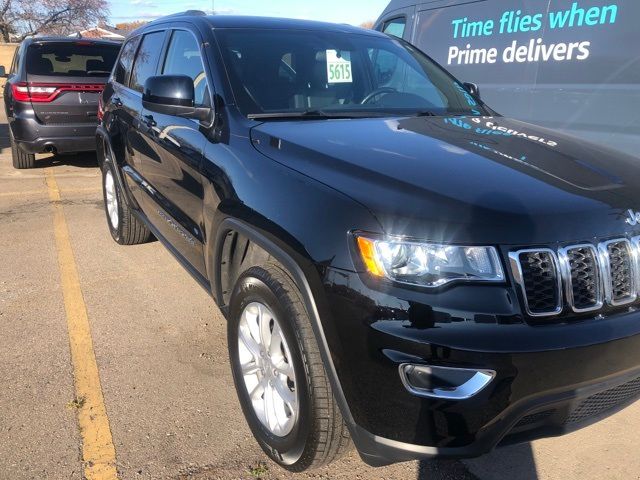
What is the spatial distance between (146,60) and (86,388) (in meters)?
2.48

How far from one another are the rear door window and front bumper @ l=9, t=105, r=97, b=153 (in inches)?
25.1

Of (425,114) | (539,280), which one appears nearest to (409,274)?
(539,280)

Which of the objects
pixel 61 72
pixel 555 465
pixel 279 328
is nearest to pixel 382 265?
pixel 279 328

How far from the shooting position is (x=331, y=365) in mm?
1991

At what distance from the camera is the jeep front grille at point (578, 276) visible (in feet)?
6.15

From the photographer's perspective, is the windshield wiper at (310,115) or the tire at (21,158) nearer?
the windshield wiper at (310,115)

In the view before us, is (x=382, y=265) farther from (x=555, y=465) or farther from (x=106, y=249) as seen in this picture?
(x=106, y=249)

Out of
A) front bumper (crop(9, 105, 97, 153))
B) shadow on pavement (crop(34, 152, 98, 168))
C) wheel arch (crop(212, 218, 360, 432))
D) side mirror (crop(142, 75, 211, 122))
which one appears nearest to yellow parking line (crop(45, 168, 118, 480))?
wheel arch (crop(212, 218, 360, 432))

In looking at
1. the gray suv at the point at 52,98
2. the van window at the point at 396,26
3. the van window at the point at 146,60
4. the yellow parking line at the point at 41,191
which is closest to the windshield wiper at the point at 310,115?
the van window at the point at 146,60

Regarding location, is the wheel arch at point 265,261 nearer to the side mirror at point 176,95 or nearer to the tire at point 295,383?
the tire at point 295,383

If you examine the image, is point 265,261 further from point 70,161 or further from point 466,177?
point 70,161

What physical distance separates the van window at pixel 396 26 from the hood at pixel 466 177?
4142 mm

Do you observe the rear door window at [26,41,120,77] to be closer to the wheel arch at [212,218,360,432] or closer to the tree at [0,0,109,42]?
the wheel arch at [212,218,360,432]

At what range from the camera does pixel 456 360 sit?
5.92 feet
